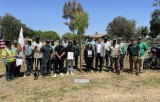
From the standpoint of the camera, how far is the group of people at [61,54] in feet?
50.8

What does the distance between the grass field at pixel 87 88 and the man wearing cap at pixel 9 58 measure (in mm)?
492

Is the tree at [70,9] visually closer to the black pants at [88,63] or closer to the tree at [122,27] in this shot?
the tree at [122,27]

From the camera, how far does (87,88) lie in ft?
44.8

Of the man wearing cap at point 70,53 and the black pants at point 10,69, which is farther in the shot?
the man wearing cap at point 70,53

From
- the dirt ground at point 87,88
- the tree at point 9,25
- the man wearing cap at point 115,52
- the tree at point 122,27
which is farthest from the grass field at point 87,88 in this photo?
the tree at point 122,27

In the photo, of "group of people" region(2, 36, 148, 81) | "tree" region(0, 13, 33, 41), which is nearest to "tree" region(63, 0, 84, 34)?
"tree" region(0, 13, 33, 41)

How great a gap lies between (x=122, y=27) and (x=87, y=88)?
2462 inches

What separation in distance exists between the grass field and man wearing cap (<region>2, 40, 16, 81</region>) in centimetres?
49

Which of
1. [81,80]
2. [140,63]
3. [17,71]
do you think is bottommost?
[81,80]

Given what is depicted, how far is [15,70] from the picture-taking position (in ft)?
52.5

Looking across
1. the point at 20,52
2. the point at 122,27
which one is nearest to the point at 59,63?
the point at 20,52

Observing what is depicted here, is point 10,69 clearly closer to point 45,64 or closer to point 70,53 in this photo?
point 45,64

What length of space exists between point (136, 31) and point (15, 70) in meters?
59.2

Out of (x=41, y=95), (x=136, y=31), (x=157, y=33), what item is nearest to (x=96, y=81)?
(x=41, y=95)
